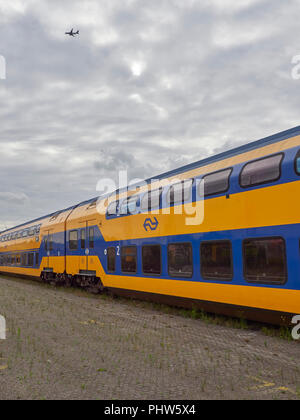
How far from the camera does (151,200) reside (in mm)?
12484

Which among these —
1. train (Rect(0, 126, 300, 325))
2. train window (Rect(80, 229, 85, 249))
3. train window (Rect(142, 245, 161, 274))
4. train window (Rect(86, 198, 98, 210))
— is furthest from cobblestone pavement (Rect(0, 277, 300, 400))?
train window (Rect(86, 198, 98, 210))

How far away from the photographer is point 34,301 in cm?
1442

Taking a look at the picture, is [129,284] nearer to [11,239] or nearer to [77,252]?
[77,252]

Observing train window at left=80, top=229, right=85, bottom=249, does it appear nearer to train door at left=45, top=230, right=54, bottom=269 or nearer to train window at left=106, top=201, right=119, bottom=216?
train window at left=106, top=201, right=119, bottom=216

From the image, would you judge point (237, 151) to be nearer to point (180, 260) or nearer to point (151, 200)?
point (180, 260)

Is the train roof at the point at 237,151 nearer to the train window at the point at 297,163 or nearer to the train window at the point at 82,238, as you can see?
the train window at the point at 297,163

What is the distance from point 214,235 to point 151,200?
132 inches

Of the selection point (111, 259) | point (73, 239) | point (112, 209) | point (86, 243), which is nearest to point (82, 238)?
point (86, 243)

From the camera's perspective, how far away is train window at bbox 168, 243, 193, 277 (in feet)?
34.8

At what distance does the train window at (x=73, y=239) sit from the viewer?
718 inches

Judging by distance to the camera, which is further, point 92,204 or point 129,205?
point 92,204

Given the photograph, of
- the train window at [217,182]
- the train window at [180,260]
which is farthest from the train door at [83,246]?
the train window at [217,182]
